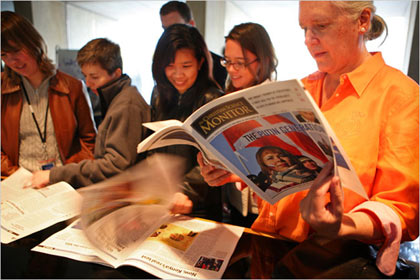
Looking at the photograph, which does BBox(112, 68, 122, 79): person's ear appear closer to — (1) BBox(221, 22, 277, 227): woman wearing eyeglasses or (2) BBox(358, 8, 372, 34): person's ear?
(1) BBox(221, 22, 277, 227): woman wearing eyeglasses

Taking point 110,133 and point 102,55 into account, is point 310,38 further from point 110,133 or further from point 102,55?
point 102,55

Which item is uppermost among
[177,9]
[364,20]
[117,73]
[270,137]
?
[177,9]

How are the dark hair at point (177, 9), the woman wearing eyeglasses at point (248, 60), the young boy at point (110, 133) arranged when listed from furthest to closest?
the dark hair at point (177, 9) → the woman wearing eyeglasses at point (248, 60) → the young boy at point (110, 133)

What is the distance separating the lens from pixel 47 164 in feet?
4.92

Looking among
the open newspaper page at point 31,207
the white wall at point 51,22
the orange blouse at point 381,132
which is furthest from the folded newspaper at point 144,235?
the white wall at point 51,22

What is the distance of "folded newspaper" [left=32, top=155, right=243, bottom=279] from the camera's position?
0.71 metres

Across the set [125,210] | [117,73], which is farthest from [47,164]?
[125,210]

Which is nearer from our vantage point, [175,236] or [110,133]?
[175,236]

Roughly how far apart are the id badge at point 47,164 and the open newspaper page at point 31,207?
217 mm

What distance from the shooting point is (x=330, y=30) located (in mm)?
702

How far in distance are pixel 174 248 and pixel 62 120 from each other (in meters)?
1.18

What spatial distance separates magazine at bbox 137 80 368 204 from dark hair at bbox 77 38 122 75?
0.92 meters

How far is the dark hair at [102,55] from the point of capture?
144 cm

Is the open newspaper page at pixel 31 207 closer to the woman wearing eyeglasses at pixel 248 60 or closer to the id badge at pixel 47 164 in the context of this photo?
the id badge at pixel 47 164
